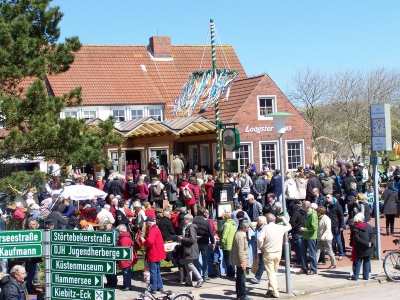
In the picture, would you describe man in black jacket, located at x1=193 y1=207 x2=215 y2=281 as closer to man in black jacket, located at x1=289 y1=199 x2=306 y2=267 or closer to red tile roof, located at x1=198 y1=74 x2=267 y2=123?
man in black jacket, located at x1=289 y1=199 x2=306 y2=267

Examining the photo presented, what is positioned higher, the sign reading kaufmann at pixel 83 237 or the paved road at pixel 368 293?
the sign reading kaufmann at pixel 83 237

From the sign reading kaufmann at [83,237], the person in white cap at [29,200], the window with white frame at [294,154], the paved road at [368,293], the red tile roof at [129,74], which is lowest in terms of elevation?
the paved road at [368,293]

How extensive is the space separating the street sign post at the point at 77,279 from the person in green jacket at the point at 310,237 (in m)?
8.35

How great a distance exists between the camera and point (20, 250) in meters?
9.23

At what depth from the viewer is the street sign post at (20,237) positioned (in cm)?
920

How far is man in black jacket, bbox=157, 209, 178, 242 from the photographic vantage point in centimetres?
1675

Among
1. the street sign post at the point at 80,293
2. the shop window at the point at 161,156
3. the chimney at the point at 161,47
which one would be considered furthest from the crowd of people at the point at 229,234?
the chimney at the point at 161,47

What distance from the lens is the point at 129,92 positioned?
3984cm

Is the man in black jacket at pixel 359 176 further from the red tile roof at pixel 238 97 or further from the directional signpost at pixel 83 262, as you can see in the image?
the directional signpost at pixel 83 262

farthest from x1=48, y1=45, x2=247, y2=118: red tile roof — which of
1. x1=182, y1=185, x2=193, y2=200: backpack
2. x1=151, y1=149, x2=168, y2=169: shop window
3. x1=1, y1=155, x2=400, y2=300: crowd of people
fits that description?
x1=1, y1=155, x2=400, y2=300: crowd of people

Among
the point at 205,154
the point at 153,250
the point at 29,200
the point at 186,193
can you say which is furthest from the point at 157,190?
the point at 205,154

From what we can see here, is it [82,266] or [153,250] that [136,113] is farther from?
[82,266]

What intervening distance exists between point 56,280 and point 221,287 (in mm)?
6956

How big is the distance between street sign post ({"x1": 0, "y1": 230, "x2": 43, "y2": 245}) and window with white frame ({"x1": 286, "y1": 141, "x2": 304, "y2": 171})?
27.5 meters
